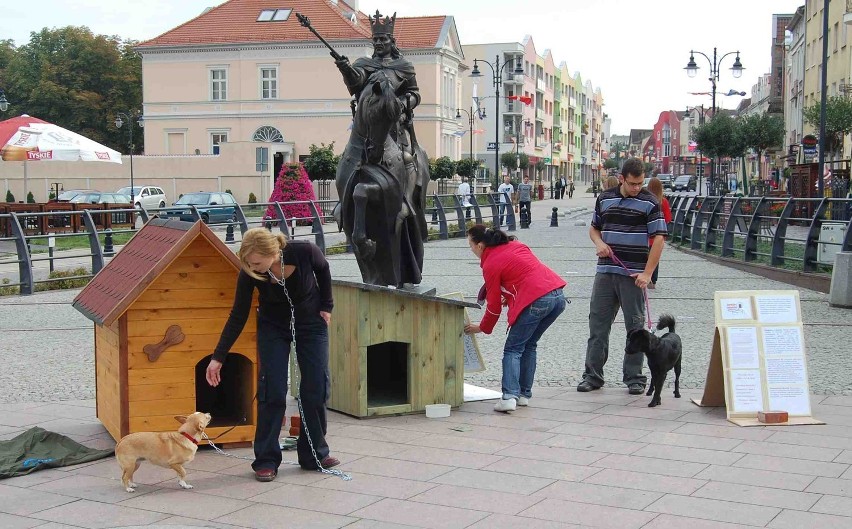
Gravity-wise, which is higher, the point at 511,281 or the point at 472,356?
the point at 511,281

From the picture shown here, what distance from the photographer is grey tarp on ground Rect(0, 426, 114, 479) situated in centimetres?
654

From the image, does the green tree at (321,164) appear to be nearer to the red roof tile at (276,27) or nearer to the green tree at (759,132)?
the red roof tile at (276,27)

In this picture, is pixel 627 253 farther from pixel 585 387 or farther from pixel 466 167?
pixel 466 167

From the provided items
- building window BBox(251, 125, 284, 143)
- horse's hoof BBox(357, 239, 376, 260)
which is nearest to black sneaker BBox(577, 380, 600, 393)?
horse's hoof BBox(357, 239, 376, 260)

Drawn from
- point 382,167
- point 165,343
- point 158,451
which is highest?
point 382,167

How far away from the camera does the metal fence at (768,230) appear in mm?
17688

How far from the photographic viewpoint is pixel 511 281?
317 inches

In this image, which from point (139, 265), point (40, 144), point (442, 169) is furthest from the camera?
point (442, 169)

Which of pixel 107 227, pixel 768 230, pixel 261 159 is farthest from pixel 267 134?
pixel 768 230

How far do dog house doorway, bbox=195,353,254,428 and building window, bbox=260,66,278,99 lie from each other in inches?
2121

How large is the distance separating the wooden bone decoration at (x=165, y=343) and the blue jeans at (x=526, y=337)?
2513 mm

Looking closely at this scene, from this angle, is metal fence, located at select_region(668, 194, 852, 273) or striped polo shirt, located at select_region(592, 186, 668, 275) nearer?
striped polo shirt, located at select_region(592, 186, 668, 275)

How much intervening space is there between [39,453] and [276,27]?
55791 mm

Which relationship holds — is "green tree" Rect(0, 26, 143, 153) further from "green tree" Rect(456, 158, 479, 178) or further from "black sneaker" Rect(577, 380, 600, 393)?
"black sneaker" Rect(577, 380, 600, 393)
